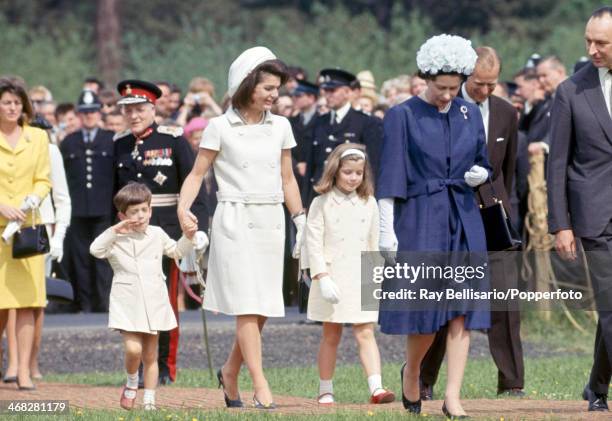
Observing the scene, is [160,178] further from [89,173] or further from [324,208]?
[89,173]

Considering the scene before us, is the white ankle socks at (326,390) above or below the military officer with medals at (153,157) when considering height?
below

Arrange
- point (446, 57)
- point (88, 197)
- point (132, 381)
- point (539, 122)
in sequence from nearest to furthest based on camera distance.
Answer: point (446, 57), point (132, 381), point (539, 122), point (88, 197)

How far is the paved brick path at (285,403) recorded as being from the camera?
1059cm

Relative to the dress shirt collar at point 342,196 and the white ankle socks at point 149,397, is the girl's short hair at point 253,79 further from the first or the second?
the white ankle socks at point 149,397

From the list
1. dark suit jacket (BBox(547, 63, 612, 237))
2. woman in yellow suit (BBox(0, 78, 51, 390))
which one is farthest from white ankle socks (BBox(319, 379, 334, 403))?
woman in yellow suit (BBox(0, 78, 51, 390))

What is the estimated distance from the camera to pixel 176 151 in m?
13.2

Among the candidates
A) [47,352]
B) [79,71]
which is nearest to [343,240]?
[47,352]

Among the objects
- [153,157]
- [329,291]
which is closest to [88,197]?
[153,157]

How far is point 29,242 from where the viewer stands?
13133mm

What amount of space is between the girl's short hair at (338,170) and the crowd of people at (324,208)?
0.05 ft

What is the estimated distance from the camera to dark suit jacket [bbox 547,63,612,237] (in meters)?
10.2

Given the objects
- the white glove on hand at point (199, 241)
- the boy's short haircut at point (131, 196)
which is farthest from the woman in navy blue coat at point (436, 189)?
the boy's short haircut at point (131, 196)

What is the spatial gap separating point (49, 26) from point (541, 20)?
43.0 ft

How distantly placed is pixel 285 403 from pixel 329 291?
110cm
